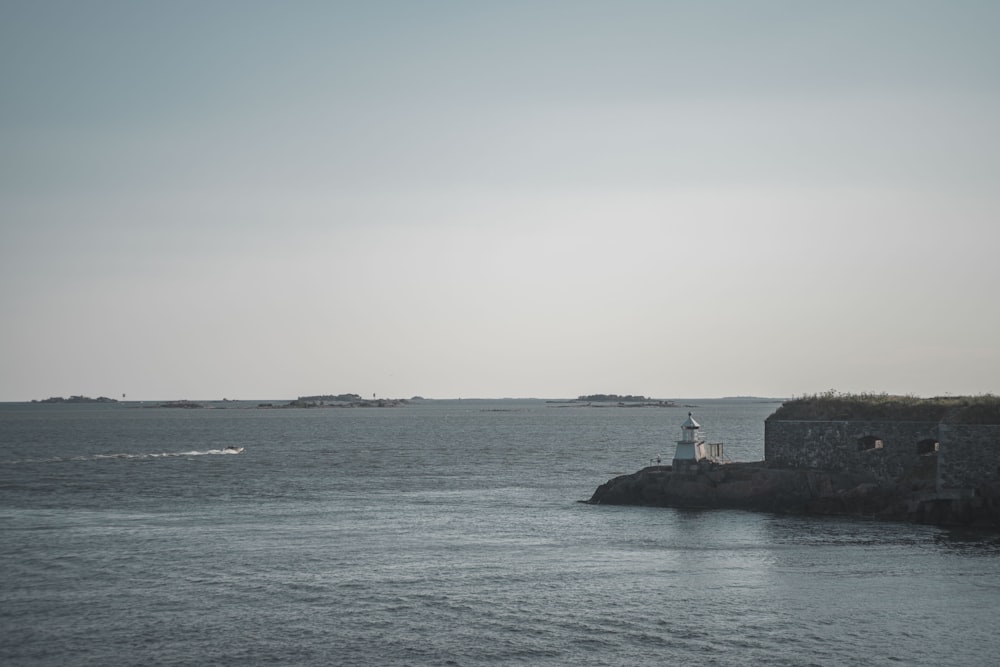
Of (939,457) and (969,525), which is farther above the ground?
(939,457)

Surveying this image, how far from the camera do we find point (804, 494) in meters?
46.2

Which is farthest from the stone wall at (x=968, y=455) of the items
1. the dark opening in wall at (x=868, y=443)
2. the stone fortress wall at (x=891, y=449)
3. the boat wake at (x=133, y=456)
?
the boat wake at (x=133, y=456)

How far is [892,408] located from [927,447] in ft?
9.03

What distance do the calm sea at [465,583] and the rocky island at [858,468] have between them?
216cm

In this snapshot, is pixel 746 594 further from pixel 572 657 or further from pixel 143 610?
pixel 143 610

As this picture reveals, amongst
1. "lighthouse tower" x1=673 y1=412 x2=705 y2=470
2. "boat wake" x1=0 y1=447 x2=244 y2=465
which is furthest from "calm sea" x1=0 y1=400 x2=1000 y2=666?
"boat wake" x1=0 y1=447 x2=244 y2=465

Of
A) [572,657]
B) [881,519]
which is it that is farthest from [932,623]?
[881,519]

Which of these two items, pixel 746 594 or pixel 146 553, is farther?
pixel 146 553

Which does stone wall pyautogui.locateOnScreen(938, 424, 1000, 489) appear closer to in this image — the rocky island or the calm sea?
the rocky island

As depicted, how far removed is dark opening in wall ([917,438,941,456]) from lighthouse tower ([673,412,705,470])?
35.6ft

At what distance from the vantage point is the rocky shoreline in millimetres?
41469

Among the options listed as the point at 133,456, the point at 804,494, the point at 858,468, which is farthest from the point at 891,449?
the point at 133,456

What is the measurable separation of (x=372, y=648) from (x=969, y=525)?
2947 cm

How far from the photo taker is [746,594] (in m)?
29.3
